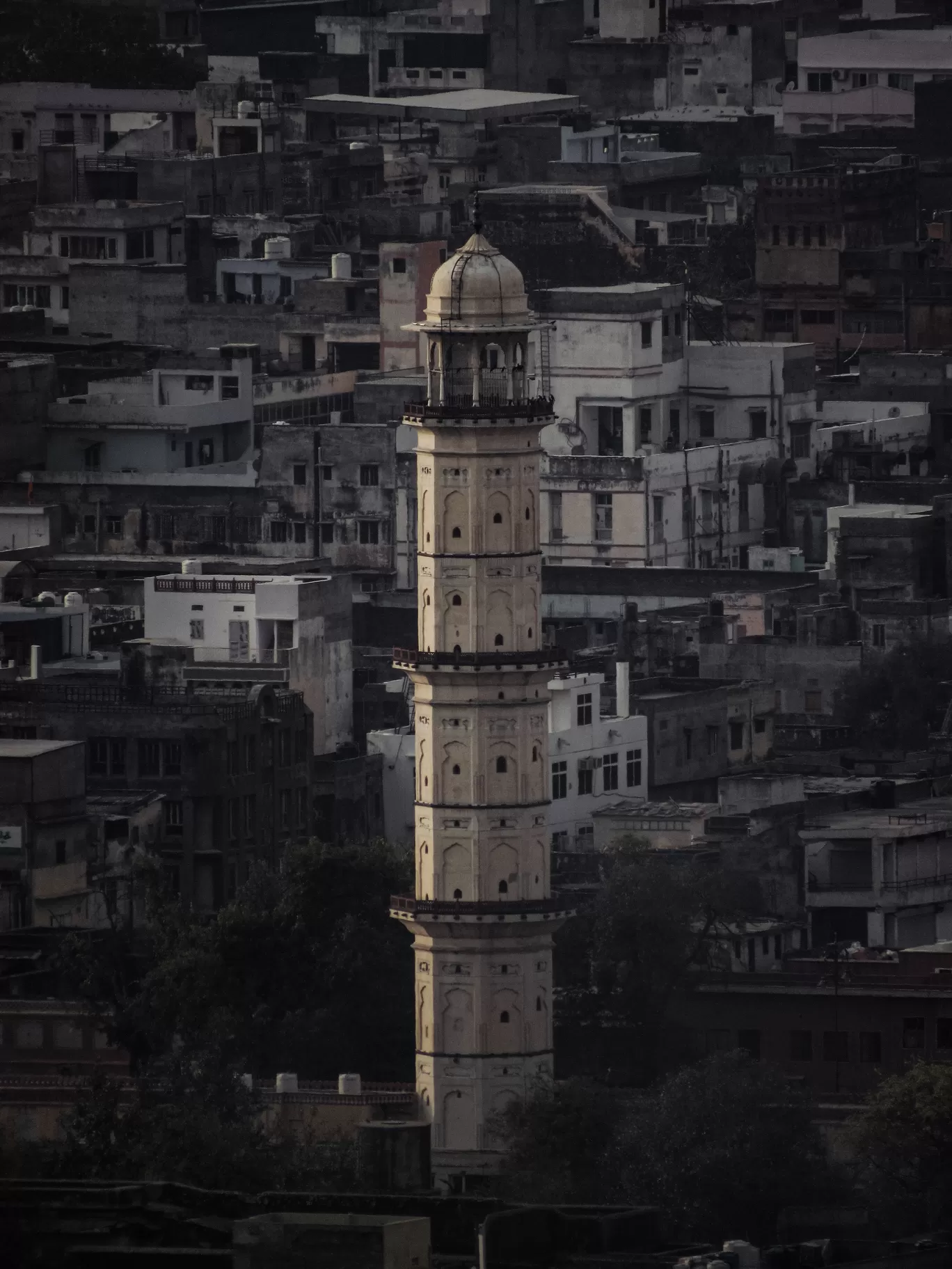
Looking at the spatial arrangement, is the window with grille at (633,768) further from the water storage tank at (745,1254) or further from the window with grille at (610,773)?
the water storage tank at (745,1254)

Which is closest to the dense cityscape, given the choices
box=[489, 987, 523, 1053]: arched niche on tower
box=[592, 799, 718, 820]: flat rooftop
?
box=[489, 987, 523, 1053]: arched niche on tower

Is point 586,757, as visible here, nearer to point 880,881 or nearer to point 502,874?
point 880,881

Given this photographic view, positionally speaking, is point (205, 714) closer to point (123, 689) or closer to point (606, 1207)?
point (123, 689)

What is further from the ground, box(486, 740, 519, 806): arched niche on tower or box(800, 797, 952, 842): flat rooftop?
box(486, 740, 519, 806): arched niche on tower

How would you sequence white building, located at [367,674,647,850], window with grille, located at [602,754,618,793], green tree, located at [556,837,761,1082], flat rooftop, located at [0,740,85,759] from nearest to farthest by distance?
green tree, located at [556,837,761,1082], flat rooftop, located at [0,740,85,759], white building, located at [367,674,647,850], window with grille, located at [602,754,618,793]

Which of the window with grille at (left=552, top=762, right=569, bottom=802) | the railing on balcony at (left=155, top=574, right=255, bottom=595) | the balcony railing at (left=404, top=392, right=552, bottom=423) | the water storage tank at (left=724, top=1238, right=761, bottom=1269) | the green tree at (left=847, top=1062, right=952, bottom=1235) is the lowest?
the window with grille at (left=552, top=762, right=569, bottom=802)

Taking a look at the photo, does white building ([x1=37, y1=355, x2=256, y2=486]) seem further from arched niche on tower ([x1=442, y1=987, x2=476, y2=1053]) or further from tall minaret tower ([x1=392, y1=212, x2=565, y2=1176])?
arched niche on tower ([x1=442, y1=987, x2=476, y2=1053])

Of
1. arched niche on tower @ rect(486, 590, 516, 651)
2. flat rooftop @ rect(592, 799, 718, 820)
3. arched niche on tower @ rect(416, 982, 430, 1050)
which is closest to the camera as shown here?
arched niche on tower @ rect(486, 590, 516, 651)
